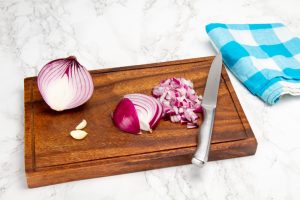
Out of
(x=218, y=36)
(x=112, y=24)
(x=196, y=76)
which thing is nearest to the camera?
(x=196, y=76)

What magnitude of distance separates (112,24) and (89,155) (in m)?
0.56

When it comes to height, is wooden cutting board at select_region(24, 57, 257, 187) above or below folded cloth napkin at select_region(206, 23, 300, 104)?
below

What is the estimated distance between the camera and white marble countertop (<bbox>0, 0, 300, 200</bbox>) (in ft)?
3.22

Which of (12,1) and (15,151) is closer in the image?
(15,151)

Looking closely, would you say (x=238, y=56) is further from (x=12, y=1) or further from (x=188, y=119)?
(x=12, y=1)

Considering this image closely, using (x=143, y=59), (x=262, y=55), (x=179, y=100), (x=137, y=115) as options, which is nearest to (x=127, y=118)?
(x=137, y=115)

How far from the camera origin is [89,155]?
0.96m

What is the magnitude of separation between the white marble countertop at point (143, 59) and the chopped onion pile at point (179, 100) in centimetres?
10

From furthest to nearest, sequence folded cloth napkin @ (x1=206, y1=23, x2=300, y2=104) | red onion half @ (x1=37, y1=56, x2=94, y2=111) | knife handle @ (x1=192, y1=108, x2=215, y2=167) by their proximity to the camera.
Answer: folded cloth napkin @ (x1=206, y1=23, x2=300, y2=104) < red onion half @ (x1=37, y1=56, x2=94, y2=111) < knife handle @ (x1=192, y1=108, x2=215, y2=167)

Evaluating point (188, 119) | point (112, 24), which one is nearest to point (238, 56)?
point (188, 119)

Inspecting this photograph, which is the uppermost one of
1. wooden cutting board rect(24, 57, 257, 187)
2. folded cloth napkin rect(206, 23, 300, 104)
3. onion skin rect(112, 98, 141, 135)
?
folded cloth napkin rect(206, 23, 300, 104)

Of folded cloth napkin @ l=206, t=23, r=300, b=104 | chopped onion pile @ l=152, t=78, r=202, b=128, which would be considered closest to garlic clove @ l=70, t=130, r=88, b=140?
chopped onion pile @ l=152, t=78, r=202, b=128

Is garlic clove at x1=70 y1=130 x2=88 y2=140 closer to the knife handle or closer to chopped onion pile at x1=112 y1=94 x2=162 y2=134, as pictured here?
chopped onion pile at x1=112 y1=94 x2=162 y2=134

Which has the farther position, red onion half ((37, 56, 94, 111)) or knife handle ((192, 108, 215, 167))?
red onion half ((37, 56, 94, 111))
